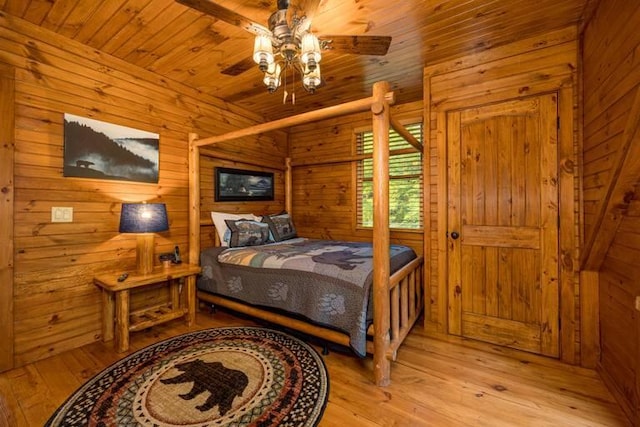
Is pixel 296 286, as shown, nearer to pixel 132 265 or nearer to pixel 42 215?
pixel 132 265

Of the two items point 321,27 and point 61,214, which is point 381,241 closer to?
point 321,27

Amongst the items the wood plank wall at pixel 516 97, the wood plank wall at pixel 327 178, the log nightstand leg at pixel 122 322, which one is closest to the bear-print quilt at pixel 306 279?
the wood plank wall at pixel 516 97

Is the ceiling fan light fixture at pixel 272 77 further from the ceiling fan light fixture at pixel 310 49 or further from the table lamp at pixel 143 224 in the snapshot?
the table lamp at pixel 143 224

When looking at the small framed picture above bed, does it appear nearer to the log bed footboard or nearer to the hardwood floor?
the log bed footboard

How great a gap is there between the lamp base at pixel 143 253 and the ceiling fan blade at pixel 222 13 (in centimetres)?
183

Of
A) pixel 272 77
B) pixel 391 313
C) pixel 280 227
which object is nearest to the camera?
pixel 272 77

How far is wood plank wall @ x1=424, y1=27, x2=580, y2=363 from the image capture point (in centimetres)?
206

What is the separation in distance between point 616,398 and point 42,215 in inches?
→ 157

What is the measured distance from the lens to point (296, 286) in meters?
2.17

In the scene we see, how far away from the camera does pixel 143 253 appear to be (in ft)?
7.91

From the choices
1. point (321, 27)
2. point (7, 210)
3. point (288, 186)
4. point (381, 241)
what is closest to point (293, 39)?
point (321, 27)

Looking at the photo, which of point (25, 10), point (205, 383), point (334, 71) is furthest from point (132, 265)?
point (334, 71)

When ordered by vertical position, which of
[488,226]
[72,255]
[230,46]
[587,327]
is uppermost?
[230,46]

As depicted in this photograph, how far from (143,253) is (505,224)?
3084 millimetres
